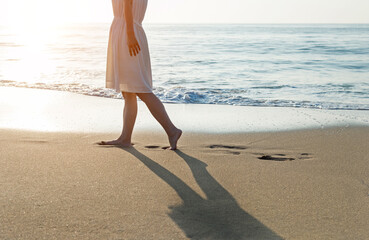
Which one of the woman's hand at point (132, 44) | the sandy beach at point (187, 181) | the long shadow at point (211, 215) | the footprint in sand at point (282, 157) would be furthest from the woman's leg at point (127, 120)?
the footprint in sand at point (282, 157)

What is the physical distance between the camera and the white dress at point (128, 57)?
409 cm

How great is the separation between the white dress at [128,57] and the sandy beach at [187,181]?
0.55 m

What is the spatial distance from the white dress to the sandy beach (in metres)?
0.55

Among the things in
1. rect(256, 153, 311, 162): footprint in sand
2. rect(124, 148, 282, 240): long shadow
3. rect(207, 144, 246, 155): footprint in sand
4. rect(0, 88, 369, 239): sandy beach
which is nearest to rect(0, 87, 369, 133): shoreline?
rect(0, 88, 369, 239): sandy beach

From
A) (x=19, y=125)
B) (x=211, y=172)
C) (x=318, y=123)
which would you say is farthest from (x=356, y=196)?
(x=19, y=125)

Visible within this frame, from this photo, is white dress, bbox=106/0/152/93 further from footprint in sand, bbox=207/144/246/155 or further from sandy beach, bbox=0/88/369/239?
footprint in sand, bbox=207/144/246/155

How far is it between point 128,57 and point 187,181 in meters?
1.30

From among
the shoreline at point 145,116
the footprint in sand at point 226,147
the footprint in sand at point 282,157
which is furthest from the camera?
the shoreline at point 145,116

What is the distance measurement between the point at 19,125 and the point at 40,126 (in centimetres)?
21

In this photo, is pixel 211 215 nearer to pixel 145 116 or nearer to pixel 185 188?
pixel 185 188

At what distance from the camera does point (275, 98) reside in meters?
7.94

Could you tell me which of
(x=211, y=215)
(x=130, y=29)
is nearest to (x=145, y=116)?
(x=130, y=29)

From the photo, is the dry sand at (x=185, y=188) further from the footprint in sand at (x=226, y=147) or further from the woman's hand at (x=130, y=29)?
the woman's hand at (x=130, y=29)

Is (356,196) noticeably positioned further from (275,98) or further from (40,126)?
(275,98)
